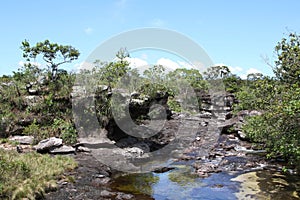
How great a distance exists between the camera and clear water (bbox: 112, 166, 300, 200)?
13512 millimetres

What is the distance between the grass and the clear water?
10.9 ft

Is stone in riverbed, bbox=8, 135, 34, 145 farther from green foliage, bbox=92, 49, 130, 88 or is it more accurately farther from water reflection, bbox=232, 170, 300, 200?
water reflection, bbox=232, 170, 300, 200

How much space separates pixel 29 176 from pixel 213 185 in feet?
31.0

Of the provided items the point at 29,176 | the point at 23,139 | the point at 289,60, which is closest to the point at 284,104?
the point at 289,60

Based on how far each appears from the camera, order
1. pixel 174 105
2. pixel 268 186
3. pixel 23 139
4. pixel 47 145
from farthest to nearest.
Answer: pixel 174 105 → pixel 23 139 → pixel 47 145 → pixel 268 186

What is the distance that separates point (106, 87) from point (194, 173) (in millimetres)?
10324

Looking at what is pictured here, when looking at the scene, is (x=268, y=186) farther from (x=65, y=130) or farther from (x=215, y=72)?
(x=215, y=72)

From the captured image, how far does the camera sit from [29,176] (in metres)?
13.0

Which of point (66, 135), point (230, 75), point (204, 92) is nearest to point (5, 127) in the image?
point (66, 135)

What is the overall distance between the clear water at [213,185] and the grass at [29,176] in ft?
10.9

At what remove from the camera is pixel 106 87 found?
23266 mm

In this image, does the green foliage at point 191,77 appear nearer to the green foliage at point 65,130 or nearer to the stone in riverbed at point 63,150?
the green foliage at point 65,130

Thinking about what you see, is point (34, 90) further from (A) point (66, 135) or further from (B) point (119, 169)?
(B) point (119, 169)

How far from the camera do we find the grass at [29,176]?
11.3m
